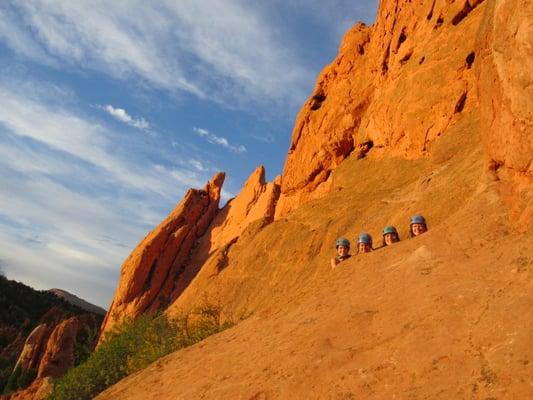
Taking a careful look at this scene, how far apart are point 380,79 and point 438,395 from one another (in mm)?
35953

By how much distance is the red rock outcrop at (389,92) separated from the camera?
28844 millimetres

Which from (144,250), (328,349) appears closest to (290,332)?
(328,349)

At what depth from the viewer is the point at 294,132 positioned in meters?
48.5

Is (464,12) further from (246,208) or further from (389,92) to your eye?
(246,208)

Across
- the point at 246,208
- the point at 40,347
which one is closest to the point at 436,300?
the point at 246,208

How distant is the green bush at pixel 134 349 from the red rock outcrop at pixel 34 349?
26783 millimetres

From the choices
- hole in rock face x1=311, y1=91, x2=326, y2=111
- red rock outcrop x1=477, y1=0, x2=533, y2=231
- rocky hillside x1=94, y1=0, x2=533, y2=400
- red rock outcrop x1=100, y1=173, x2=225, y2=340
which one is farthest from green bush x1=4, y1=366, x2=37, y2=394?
red rock outcrop x1=477, y1=0, x2=533, y2=231

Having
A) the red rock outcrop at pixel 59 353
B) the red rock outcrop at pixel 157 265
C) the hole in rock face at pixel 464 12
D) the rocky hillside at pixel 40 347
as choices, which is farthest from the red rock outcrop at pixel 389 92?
the rocky hillside at pixel 40 347

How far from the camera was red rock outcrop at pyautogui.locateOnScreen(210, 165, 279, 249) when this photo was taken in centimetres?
5625

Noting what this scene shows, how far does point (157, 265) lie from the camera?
54406mm

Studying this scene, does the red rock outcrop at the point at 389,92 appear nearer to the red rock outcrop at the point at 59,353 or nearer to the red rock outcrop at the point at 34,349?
the red rock outcrop at the point at 59,353

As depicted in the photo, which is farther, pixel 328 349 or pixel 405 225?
pixel 405 225

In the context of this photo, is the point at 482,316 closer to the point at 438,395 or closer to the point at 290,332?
the point at 438,395

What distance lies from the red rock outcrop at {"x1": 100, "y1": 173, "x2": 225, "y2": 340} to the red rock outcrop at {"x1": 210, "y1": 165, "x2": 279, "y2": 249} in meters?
2.96
